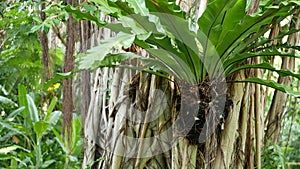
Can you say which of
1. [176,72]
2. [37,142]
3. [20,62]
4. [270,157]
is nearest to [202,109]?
[176,72]

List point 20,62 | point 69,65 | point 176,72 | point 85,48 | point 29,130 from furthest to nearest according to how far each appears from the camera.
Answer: point 20,62
point 29,130
point 85,48
point 69,65
point 176,72

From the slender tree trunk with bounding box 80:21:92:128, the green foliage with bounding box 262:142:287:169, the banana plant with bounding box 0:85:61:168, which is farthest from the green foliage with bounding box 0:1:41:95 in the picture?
the green foliage with bounding box 262:142:287:169

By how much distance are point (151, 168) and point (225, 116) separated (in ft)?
0.98

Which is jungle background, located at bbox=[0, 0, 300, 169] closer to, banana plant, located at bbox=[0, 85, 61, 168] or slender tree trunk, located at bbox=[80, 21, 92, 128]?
slender tree trunk, located at bbox=[80, 21, 92, 128]

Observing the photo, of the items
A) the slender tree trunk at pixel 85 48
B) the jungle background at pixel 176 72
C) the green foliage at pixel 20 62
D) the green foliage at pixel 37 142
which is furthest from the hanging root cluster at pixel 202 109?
the green foliage at pixel 20 62

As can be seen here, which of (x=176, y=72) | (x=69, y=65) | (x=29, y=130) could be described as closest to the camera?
(x=176, y=72)

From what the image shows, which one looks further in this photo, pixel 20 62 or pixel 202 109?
pixel 20 62

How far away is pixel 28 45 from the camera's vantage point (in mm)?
2672

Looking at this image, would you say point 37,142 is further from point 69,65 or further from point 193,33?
point 193,33

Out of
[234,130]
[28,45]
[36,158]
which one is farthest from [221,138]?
[28,45]

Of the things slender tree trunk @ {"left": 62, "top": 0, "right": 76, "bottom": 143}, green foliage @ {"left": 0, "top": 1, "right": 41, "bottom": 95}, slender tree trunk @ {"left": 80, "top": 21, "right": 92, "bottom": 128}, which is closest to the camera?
slender tree trunk @ {"left": 62, "top": 0, "right": 76, "bottom": 143}

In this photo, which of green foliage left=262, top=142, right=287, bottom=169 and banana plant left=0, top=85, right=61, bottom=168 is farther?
banana plant left=0, top=85, right=61, bottom=168

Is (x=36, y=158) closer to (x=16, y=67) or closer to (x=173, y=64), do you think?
(x=16, y=67)

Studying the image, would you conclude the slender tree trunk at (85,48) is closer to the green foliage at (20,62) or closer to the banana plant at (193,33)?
the banana plant at (193,33)
